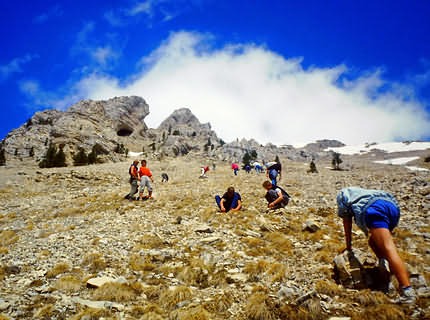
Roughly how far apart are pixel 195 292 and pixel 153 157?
9331cm

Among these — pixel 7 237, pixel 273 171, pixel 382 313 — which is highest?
pixel 273 171

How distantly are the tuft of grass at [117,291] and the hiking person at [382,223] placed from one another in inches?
205

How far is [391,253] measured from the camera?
3.97 metres

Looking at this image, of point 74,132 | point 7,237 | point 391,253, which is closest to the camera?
point 391,253

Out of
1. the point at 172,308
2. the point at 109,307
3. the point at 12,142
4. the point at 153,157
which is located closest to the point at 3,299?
the point at 109,307

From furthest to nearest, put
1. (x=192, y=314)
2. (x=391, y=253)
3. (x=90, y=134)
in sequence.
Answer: (x=90, y=134) < (x=192, y=314) < (x=391, y=253)

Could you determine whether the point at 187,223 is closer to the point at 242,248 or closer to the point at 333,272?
the point at 242,248

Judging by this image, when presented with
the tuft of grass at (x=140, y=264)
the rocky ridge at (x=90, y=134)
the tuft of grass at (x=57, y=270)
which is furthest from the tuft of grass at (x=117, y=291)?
the rocky ridge at (x=90, y=134)

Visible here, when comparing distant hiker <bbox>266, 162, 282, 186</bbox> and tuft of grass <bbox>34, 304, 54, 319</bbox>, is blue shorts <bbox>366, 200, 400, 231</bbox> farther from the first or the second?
distant hiker <bbox>266, 162, 282, 186</bbox>

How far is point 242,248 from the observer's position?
24.2 feet

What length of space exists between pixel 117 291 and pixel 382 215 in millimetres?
5857

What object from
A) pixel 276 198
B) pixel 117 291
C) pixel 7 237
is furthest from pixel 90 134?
pixel 117 291

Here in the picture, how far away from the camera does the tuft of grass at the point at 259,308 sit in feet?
13.5

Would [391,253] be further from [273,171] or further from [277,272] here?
[273,171]
